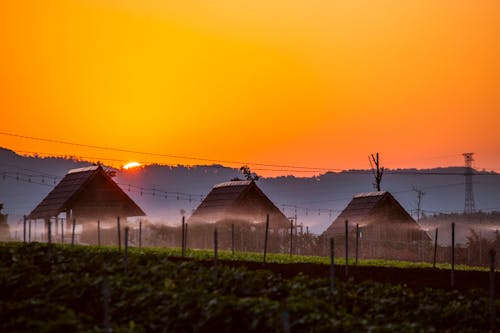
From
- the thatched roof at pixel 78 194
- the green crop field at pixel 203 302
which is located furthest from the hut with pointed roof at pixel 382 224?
the green crop field at pixel 203 302

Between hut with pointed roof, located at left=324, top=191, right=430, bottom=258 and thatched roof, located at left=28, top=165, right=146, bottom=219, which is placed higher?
thatched roof, located at left=28, top=165, right=146, bottom=219

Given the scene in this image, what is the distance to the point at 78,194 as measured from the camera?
63844 mm

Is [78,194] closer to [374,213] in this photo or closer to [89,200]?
[89,200]

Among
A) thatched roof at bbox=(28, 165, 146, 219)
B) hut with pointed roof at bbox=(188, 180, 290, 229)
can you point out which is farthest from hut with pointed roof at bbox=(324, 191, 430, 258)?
thatched roof at bbox=(28, 165, 146, 219)

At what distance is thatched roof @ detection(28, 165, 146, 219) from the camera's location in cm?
6322

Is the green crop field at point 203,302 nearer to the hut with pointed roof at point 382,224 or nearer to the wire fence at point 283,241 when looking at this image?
the wire fence at point 283,241

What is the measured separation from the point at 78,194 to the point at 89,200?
1058mm

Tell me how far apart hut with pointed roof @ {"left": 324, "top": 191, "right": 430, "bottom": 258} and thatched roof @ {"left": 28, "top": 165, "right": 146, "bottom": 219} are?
14.5 meters

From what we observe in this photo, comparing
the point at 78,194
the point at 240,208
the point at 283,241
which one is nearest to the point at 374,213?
the point at 283,241

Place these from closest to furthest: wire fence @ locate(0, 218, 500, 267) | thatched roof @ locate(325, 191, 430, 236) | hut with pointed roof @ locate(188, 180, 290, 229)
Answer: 1. wire fence @ locate(0, 218, 500, 267)
2. hut with pointed roof @ locate(188, 180, 290, 229)
3. thatched roof @ locate(325, 191, 430, 236)

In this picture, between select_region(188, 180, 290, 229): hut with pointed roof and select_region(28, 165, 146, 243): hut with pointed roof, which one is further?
select_region(188, 180, 290, 229): hut with pointed roof

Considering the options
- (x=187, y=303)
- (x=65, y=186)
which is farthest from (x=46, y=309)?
(x=65, y=186)

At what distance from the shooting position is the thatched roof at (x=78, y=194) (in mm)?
63219

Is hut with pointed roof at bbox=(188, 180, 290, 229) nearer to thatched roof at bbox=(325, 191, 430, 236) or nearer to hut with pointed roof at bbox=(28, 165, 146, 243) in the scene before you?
thatched roof at bbox=(325, 191, 430, 236)
